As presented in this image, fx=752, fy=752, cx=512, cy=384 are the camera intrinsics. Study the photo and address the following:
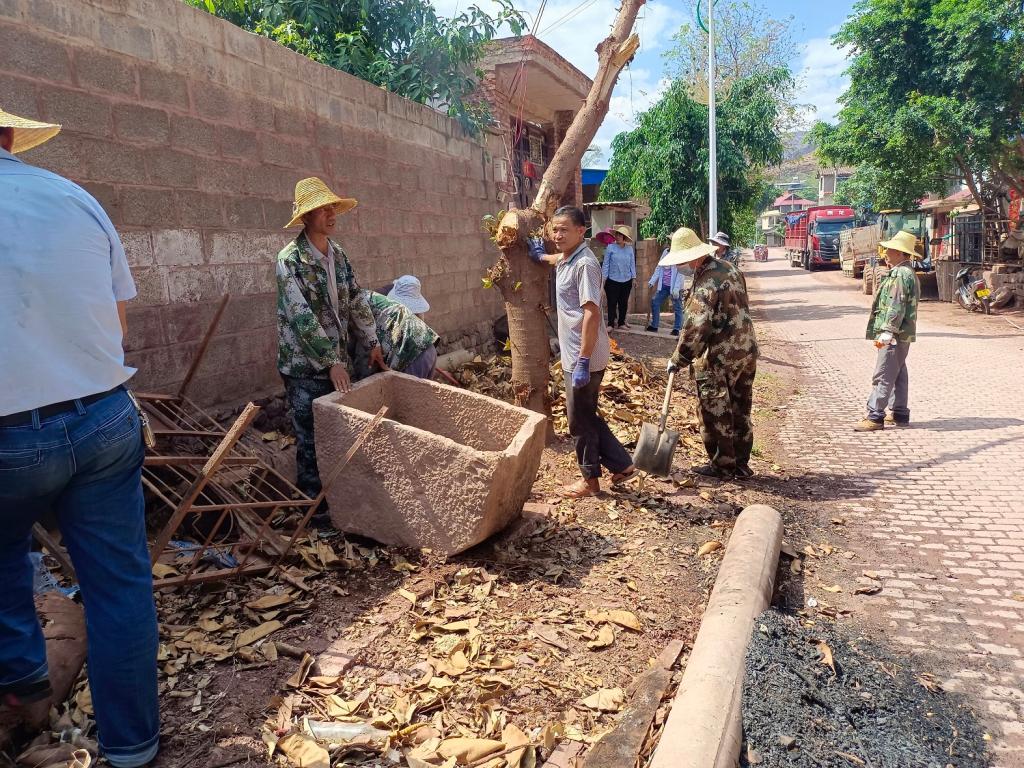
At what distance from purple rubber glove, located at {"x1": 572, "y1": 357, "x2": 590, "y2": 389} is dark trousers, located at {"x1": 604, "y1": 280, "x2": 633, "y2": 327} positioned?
848 cm

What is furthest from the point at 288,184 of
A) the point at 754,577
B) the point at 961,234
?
the point at 961,234

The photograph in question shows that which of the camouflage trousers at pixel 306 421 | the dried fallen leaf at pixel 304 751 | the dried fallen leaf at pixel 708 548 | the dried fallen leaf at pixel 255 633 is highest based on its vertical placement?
the camouflage trousers at pixel 306 421

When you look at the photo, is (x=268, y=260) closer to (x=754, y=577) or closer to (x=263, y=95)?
(x=263, y=95)

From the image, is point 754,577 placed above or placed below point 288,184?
below

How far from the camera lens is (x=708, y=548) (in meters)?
4.53

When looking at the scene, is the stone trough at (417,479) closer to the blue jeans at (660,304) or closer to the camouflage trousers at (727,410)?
the camouflage trousers at (727,410)

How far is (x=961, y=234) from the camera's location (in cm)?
1980

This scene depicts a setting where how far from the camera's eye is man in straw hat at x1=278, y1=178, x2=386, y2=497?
4.36m

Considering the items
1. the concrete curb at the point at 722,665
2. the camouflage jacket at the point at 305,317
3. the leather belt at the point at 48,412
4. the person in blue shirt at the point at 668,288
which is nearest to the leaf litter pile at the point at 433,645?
the concrete curb at the point at 722,665

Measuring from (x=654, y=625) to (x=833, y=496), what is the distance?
2.58 meters

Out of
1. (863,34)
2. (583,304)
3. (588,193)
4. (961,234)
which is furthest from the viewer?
(588,193)

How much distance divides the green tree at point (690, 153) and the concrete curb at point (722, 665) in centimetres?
1588

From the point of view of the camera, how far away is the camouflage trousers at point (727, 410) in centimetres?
582

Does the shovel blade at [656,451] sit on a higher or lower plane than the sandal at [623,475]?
higher
